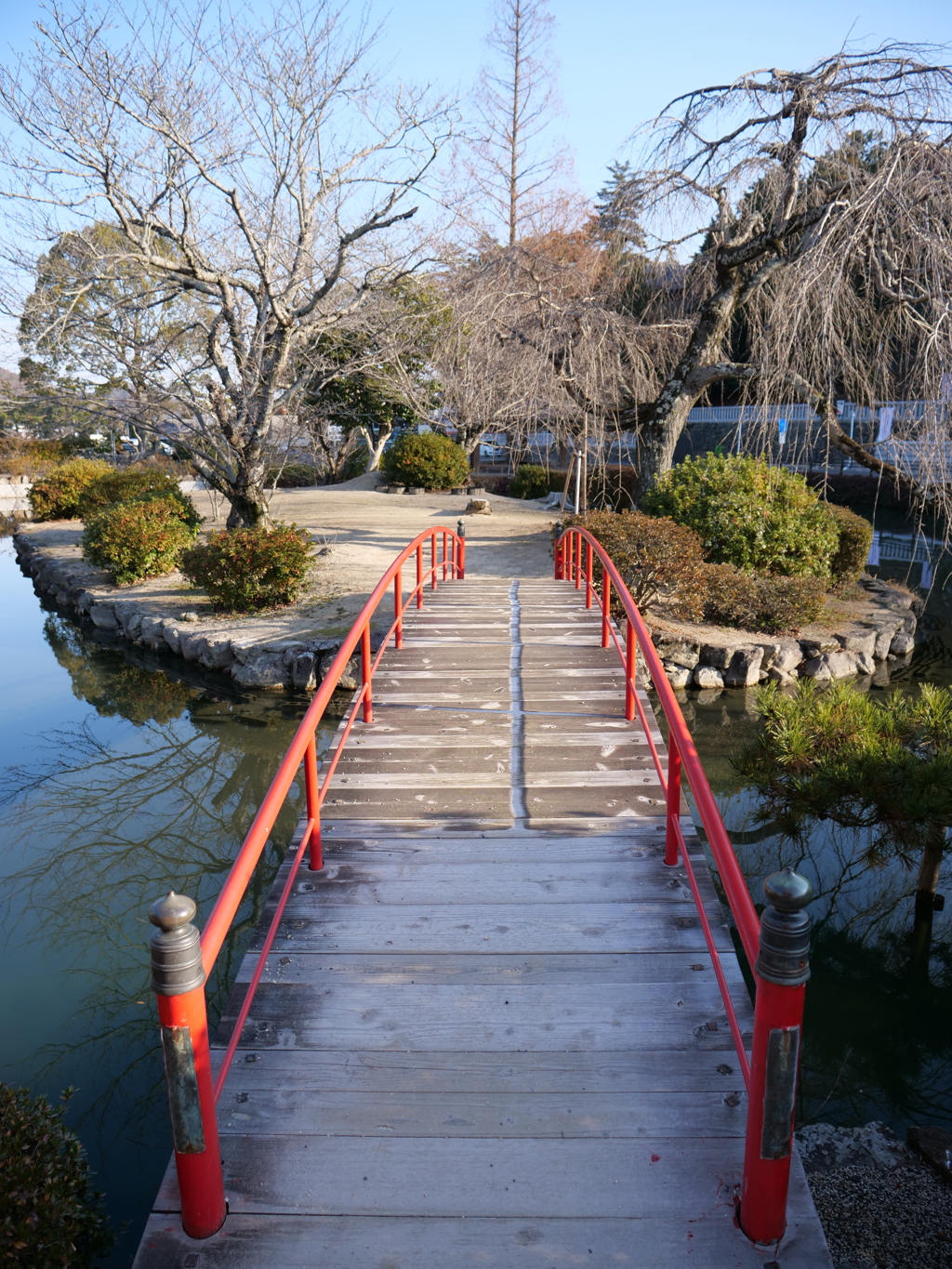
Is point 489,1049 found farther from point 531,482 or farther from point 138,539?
point 531,482

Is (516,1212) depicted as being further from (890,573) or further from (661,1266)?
(890,573)

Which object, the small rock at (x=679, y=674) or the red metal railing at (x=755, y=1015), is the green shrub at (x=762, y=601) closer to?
the small rock at (x=679, y=674)

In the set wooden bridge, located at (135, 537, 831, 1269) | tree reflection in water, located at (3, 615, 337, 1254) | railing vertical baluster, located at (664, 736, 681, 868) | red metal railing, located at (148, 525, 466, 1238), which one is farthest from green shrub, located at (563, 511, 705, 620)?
red metal railing, located at (148, 525, 466, 1238)

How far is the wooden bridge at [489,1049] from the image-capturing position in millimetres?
2193

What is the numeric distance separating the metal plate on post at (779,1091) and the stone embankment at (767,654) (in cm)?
820

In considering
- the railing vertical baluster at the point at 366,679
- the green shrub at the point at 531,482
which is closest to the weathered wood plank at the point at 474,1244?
the railing vertical baluster at the point at 366,679

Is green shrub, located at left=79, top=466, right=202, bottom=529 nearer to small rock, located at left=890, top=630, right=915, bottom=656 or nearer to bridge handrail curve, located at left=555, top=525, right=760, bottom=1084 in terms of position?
small rock, located at left=890, top=630, right=915, bottom=656

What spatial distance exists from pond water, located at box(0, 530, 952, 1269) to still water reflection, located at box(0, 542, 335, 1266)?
2 centimetres

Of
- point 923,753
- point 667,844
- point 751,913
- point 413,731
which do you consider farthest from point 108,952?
point 923,753

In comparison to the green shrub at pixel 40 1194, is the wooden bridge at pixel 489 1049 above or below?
above

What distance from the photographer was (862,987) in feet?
17.0

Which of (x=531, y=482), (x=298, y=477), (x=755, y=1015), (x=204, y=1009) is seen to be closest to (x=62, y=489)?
(x=298, y=477)

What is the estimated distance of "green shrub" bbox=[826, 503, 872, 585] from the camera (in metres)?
13.1

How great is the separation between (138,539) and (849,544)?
10871mm
